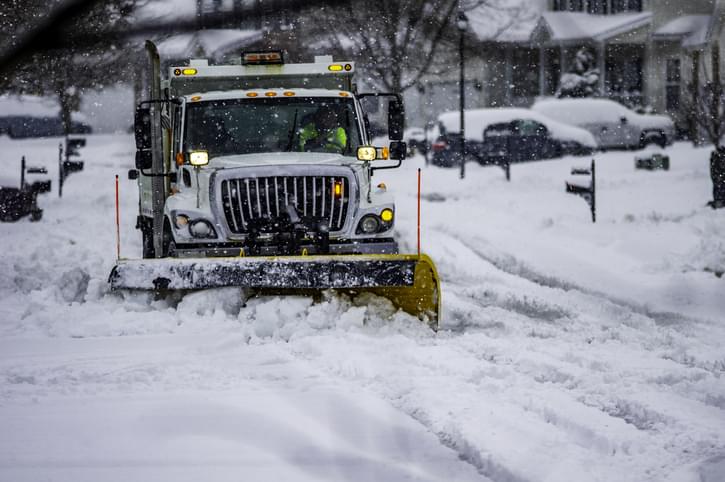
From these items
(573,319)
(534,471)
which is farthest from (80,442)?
(573,319)

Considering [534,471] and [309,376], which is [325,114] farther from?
[534,471]

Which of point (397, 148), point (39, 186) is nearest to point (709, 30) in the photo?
point (39, 186)

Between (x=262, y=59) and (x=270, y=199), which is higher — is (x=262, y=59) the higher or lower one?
the higher one

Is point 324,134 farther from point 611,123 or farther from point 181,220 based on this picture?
point 611,123

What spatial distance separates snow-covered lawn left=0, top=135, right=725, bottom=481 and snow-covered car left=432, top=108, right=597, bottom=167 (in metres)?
16.6

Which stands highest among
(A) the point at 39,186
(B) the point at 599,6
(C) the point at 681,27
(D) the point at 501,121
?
(B) the point at 599,6

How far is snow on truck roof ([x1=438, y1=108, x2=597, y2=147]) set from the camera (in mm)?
28594

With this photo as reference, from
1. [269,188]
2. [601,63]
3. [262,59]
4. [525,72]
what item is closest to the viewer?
[269,188]

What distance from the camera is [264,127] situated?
9.01m

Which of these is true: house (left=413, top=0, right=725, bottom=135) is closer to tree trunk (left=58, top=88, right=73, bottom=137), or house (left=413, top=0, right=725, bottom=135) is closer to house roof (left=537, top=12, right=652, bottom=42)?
house roof (left=537, top=12, right=652, bottom=42)

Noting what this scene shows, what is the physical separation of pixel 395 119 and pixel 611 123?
81.8 feet

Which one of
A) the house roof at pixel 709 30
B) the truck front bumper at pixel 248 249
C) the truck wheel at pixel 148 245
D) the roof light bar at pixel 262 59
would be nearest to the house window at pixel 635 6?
the house roof at pixel 709 30

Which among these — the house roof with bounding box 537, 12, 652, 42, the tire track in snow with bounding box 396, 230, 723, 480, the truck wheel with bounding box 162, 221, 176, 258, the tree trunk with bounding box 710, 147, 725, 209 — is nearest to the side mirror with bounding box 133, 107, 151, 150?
the truck wheel with bounding box 162, 221, 176, 258

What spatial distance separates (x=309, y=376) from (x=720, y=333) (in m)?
3.69
